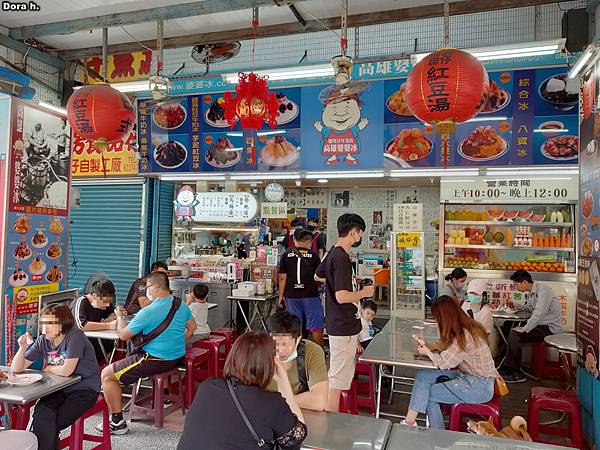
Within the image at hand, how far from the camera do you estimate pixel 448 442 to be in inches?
90.2

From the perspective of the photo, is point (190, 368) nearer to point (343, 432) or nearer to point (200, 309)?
point (200, 309)

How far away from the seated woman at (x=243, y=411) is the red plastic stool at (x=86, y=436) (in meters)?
1.90

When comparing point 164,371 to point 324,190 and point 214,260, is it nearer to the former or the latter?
point 214,260

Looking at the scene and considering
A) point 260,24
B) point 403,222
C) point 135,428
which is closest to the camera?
point 135,428

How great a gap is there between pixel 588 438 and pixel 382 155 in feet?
14.5

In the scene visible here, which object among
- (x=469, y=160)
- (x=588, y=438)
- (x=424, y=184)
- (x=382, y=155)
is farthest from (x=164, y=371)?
(x=424, y=184)

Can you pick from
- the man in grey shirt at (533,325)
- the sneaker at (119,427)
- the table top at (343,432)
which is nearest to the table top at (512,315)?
the man in grey shirt at (533,325)

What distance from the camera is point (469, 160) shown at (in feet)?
21.8

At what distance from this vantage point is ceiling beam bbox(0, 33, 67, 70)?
6680mm

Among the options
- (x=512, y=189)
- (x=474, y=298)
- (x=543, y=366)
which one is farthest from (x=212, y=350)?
(x=512, y=189)

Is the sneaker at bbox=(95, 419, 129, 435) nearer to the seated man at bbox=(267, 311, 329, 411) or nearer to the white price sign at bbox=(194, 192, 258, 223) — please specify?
the seated man at bbox=(267, 311, 329, 411)

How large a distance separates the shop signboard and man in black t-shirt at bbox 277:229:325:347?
3720 millimetres

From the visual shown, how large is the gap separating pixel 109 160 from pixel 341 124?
4.51m

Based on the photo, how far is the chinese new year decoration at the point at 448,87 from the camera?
329cm
